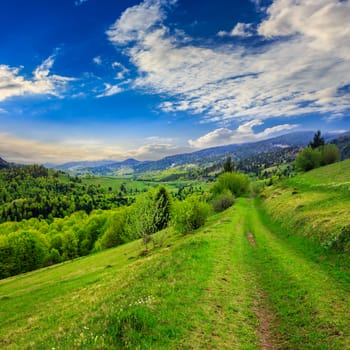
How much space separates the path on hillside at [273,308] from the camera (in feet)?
35.0

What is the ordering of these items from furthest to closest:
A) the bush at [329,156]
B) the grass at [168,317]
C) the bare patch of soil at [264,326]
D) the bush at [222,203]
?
1. the bush at [329,156]
2. the bush at [222,203]
3. the bare patch of soil at [264,326]
4. the grass at [168,317]

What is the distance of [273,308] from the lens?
14.5 meters

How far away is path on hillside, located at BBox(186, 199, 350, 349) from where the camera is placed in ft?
35.0

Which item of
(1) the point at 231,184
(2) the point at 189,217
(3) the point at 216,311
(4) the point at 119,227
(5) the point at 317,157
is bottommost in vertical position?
(4) the point at 119,227

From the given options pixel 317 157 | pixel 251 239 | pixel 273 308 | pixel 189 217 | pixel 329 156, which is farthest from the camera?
pixel 317 157

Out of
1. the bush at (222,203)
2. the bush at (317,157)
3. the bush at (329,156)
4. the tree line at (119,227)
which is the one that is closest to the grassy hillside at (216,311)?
the tree line at (119,227)

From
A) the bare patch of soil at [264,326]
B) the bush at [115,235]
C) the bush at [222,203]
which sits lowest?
the bush at [115,235]

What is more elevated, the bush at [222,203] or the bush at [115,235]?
the bush at [222,203]

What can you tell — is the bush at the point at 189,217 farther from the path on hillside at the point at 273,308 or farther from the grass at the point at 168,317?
the grass at the point at 168,317

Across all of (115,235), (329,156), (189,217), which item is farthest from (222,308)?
(329,156)

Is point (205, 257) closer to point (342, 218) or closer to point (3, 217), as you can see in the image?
point (342, 218)

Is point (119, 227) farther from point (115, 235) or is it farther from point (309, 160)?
point (309, 160)

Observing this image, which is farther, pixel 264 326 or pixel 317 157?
pixel 317 157

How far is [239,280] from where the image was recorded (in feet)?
63.0
